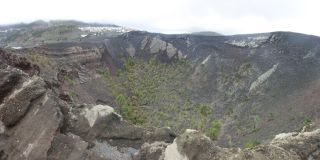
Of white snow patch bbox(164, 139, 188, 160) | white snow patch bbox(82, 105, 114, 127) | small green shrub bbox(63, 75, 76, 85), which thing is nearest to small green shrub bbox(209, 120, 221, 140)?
small green shrub bbox(63, 75, 76, 85)

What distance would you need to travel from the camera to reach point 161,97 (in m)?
79.0

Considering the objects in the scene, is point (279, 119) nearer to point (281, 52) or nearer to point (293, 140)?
point (281, 52)

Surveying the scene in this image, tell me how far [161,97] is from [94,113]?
39.2 meters

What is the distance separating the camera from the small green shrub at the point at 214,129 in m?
62.7

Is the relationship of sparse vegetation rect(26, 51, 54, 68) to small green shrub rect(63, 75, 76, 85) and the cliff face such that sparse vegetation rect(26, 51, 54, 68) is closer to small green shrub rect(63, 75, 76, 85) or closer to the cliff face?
small green shrub rect(63, 75, 76, 85)

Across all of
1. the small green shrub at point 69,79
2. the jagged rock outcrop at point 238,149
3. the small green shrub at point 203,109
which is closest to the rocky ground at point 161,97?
the jagged rock outcrop at point 238,149

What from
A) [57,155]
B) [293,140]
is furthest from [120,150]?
[293,140]

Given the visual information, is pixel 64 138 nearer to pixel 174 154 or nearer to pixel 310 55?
pixel 174 154

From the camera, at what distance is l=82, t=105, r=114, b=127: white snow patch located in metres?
39.4

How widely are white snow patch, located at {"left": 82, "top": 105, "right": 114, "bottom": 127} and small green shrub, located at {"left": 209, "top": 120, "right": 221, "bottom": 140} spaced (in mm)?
23515

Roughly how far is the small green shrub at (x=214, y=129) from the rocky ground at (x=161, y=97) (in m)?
0.18

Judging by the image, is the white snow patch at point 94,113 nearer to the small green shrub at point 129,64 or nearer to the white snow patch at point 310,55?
the white snow patch at point 310,55

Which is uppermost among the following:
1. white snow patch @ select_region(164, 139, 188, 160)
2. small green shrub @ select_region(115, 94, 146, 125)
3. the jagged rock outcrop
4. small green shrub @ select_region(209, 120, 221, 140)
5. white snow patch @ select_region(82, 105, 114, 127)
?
the jagged rock outcrop

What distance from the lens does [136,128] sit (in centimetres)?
4231
